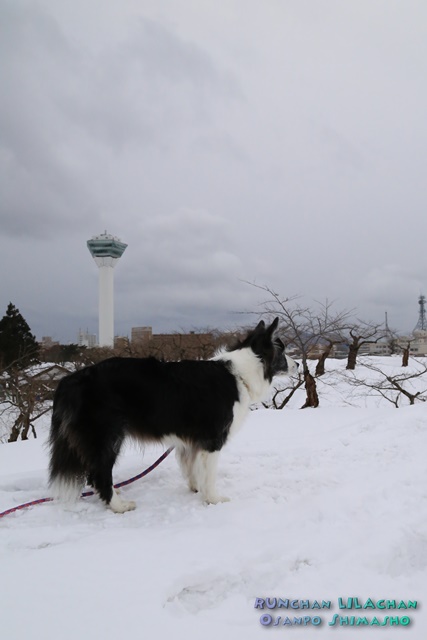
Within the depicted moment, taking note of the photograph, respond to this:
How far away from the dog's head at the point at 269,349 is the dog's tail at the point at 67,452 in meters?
1.84

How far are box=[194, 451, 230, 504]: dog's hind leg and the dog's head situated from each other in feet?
3.39

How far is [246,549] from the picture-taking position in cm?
263

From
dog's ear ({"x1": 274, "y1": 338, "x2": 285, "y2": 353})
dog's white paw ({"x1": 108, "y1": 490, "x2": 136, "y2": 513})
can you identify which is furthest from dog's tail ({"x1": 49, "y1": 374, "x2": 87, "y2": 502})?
dog's ear ({"x1": 274, "y1": 338, "x2": 285, "y2": 353})

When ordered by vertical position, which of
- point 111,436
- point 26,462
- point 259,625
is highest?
point 111,436

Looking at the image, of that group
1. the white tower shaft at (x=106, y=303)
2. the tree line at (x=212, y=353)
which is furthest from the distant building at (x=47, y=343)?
the white tower shaft at (x=106, y=303)

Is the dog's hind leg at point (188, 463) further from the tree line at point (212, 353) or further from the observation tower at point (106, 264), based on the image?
the observation tower at point (106, 264)

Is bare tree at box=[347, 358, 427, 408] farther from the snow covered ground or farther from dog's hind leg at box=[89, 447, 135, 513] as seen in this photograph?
dog's hind leg at box=[89, 447, 135, 513]

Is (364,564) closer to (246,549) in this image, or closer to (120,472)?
(246,549)

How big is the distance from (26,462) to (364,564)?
4.55 meters

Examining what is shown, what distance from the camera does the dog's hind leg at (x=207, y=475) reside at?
11.9ft

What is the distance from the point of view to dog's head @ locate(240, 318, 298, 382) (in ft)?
13.7

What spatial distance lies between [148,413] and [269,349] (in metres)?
1.43

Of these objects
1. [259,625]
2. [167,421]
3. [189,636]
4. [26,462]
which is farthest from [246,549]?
[26,462]

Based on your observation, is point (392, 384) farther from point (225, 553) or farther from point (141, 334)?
point (141, 334)
